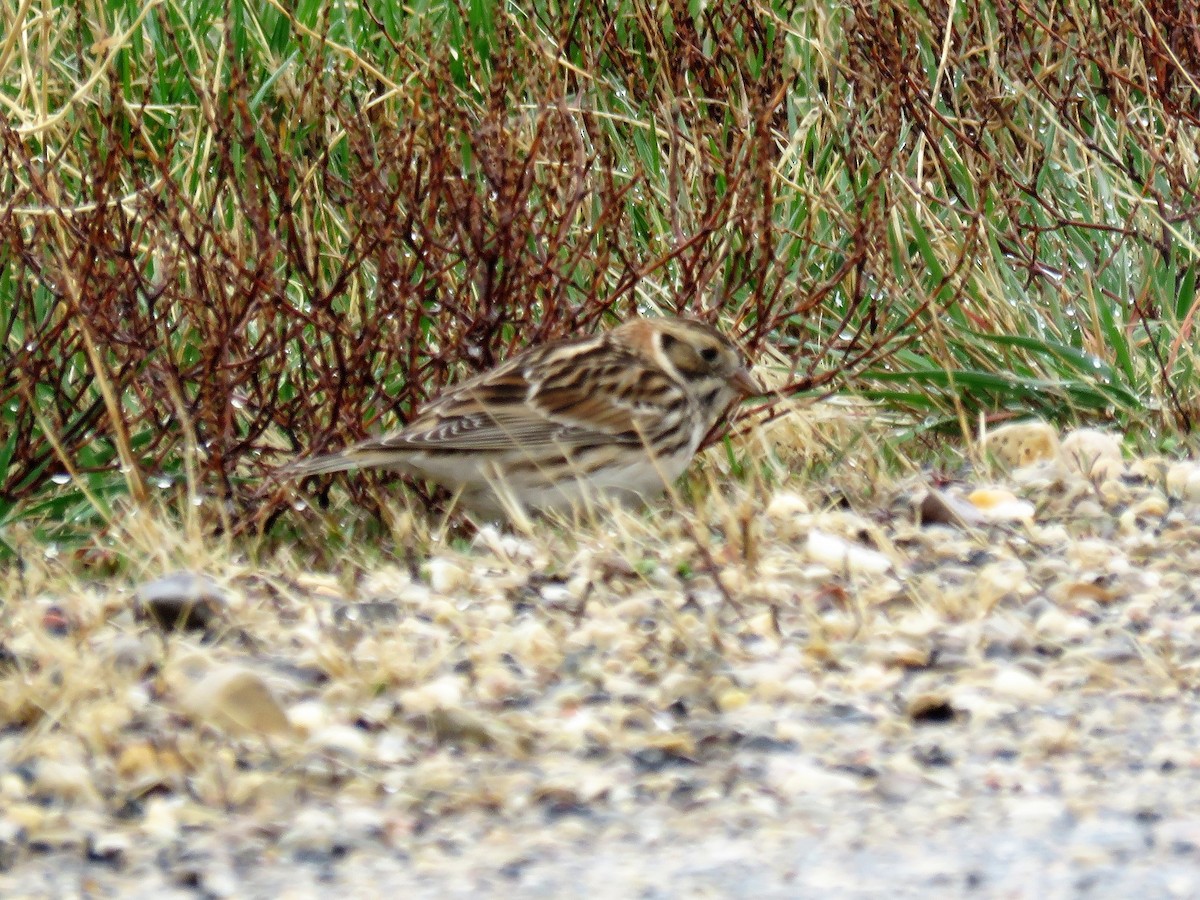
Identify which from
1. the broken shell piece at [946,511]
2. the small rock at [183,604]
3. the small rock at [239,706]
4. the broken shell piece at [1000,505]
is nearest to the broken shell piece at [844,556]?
the broken shell piece at [946,511]

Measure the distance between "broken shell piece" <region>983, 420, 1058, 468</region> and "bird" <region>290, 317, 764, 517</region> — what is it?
2.28 feet

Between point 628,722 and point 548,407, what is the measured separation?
237cm

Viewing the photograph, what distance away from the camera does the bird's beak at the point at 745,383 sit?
562 cm

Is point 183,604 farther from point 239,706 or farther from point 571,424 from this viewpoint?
point 571,424

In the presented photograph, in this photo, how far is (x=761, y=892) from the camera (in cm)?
246

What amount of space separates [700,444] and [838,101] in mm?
2196

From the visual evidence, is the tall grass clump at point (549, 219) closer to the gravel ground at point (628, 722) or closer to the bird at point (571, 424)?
the bird at point (571, 424)

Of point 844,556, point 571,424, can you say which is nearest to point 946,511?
point 844,556

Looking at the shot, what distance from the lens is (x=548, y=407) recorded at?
→ 5.43 meters

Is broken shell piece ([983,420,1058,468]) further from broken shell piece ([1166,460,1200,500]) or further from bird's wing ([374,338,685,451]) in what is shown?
bird's wing ([374,338,685,451])

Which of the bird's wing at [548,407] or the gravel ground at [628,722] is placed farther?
the bird's wing at [548,407]

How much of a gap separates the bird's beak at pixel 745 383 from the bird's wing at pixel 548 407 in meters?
0.17

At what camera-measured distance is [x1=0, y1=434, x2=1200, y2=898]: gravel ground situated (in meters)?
2.61

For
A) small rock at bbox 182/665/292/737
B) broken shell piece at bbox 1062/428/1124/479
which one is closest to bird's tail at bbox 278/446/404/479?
broken shell piece at bbox 1062/428/1124/479
